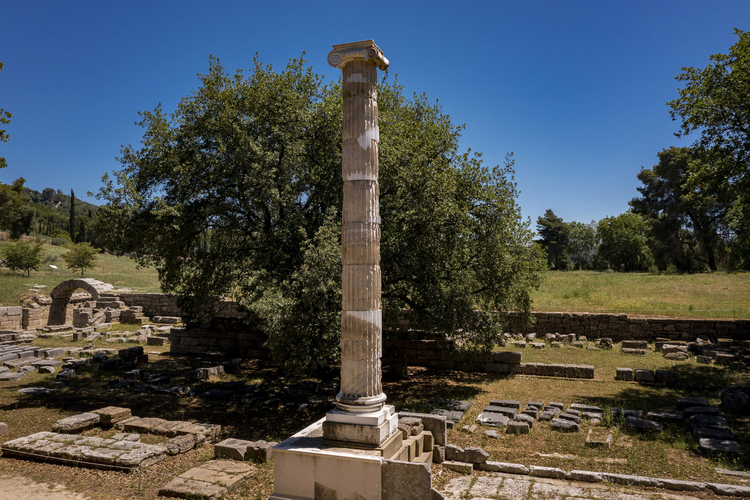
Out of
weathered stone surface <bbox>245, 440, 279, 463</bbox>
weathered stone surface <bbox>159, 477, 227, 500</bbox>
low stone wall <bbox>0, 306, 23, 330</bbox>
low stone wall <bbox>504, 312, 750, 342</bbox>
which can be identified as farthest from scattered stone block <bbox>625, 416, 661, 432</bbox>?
low stone wall <bbox>0, 306, 23, 330</bbox>

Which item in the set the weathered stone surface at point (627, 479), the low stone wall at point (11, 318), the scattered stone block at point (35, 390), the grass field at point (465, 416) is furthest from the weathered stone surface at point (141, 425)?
the low stone wall at point (11, 318)

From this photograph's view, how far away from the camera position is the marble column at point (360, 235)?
8195mm

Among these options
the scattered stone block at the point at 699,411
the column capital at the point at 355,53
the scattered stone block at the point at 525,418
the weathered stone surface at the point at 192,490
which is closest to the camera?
the weathered stone surface at the point at 192,490

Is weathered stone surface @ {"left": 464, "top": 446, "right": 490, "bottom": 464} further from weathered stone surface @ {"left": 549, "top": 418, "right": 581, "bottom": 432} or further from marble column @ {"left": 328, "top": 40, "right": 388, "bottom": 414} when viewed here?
weathered stone surface @ {"left": 549, "top": 418, "right": 581, "bottom": 432}

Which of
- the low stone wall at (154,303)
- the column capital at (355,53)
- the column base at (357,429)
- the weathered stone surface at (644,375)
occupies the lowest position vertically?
the weathered stone surface at (644,375)

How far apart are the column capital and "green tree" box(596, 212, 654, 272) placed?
58.4 meters

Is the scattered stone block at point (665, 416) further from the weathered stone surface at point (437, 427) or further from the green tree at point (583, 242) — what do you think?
the green tree at point (583, 242)

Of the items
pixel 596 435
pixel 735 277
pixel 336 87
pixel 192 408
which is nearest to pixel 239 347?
pixel 192 408

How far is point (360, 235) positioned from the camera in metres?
8.48

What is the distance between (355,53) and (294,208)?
25.3 feet

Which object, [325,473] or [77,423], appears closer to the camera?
[325,473]

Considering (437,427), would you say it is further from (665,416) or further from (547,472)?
(665,416)

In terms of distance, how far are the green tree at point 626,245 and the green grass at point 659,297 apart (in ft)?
88.7

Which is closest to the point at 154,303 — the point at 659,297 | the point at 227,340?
the point at 227,340
